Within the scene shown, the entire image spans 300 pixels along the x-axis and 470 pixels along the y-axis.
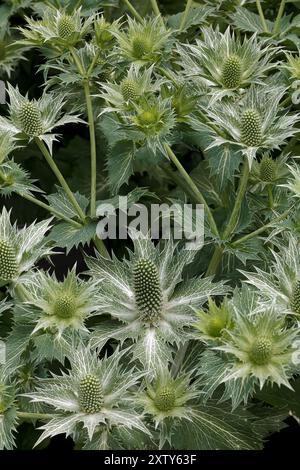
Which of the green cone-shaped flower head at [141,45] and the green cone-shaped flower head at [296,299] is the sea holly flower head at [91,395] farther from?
the green cone-shaped flower head at [141,45]

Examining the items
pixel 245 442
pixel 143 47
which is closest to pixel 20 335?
pixel 245 442

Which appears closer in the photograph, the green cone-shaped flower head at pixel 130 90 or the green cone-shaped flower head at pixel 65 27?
the green cone-shaped flower head at pixel 130 90

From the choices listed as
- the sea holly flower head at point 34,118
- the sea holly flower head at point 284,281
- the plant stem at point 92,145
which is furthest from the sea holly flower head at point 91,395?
the sea holly flower head at point 34,118

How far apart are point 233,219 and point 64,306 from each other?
1.19ft

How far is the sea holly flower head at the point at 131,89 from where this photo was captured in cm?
146

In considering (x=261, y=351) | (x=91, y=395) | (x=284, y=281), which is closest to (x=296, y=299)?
(x=284, y=281)

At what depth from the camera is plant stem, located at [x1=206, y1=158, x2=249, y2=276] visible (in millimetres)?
1452

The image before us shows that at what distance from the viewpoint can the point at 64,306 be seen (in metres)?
1.33

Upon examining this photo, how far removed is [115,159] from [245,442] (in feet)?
1.98

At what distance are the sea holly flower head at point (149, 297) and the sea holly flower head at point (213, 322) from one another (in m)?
0.08

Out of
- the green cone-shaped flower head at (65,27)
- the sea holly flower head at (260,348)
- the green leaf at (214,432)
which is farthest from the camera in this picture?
the green cone-shaped flower head at (65,27)

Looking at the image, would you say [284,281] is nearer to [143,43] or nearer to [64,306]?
[64,306]

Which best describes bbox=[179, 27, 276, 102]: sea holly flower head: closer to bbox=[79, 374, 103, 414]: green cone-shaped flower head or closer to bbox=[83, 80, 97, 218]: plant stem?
bbox=[83, 80, 97, 218]: plant stem

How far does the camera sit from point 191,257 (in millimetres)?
1466
